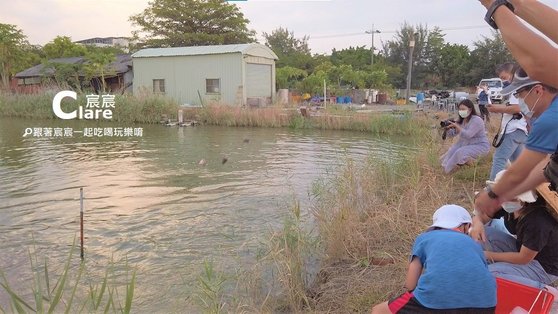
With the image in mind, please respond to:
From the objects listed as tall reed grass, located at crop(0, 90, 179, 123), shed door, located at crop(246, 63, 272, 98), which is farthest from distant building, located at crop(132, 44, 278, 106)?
tall reed grass, located at crop(0, 90, 179, 123)

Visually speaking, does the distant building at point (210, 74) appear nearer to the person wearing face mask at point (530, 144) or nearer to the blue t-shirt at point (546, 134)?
the person wearing face mask at point (530, 144)

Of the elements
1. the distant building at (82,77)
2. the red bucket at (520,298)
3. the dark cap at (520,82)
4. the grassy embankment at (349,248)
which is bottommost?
the grassy embankment at (349,248)

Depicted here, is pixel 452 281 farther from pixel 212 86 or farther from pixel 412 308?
pixel 212 86

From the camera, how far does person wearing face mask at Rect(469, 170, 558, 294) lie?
2432 millimetres

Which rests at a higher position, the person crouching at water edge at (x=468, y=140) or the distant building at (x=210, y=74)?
the distant building at (x=210, y=74)

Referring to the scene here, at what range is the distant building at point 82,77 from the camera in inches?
957

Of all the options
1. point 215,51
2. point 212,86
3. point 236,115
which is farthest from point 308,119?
point 215,51

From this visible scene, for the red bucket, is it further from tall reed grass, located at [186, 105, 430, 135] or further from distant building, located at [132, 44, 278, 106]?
distant building, located at [132, 44, 278, 106]

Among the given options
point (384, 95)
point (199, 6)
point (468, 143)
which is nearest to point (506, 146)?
point (468, 143)

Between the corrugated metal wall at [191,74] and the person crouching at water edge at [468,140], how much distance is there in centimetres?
1501

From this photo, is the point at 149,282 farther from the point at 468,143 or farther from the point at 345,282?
the point at 468,143

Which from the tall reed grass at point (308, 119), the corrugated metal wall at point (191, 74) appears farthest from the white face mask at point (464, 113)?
the corrugated metal wall at point (191, 74)

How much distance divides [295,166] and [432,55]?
28.7 meters

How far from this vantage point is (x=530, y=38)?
5.16 ft
